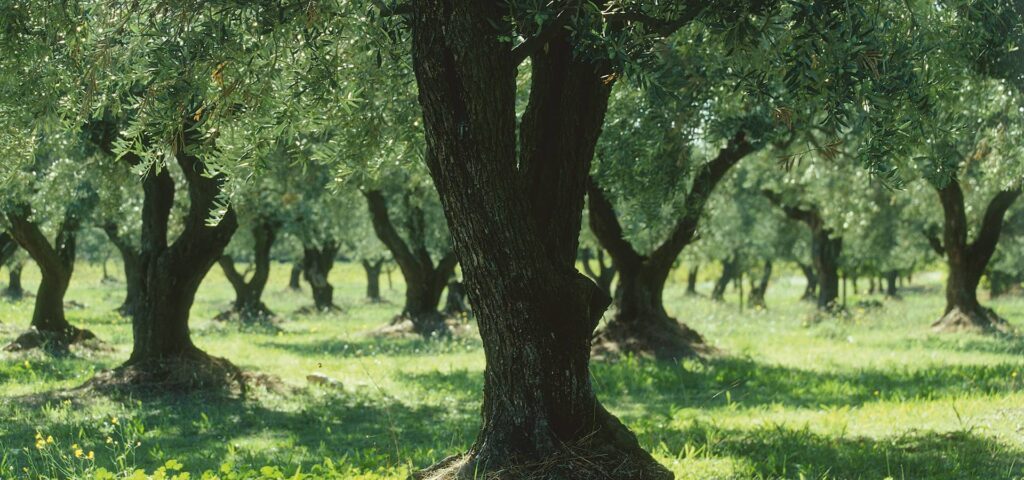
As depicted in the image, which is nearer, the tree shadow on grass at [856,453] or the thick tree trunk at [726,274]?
the tree shadow on grass at [856,453]

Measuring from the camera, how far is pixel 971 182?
948 inches

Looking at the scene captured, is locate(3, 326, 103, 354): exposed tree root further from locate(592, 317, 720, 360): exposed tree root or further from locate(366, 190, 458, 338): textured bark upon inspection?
locate(592, 317, 720, 360): exposed tree root

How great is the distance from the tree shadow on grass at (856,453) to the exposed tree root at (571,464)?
1.45 meters

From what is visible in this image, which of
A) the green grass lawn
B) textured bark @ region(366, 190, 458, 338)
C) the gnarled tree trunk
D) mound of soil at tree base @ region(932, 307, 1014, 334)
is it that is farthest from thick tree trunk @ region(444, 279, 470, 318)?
mound of soil at tree base @ region(932, 307, 1014, 334)

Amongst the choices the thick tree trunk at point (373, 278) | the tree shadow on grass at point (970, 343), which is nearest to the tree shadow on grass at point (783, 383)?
the tree shadow on grass at point (970, 343)

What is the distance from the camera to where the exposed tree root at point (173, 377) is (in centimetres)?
1367

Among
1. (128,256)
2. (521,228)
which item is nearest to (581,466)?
(521,228)

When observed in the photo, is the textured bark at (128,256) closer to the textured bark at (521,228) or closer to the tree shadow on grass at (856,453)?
the tree shadow on grass at (856,453)

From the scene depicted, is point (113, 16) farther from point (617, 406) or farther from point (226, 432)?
point (617, 406)

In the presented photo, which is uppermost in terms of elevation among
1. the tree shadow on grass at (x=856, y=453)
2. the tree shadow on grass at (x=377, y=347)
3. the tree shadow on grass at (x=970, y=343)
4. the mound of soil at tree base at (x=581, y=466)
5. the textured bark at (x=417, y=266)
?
the textured bark at (x=417, y=266)

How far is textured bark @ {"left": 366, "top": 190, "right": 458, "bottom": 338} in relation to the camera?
27047mm

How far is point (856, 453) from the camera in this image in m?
9.01

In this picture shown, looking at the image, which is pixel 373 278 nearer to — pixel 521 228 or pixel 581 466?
pixel 581 466

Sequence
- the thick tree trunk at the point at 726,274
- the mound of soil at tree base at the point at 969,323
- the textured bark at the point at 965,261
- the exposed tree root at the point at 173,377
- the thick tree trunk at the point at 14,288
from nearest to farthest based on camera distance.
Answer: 1. the exposed tree root at the point at 173,377
2. the textured bark at the point at 965,261
3. the mound of soil at tree base at the point at 969,323
4. the thick tree trunk at the point at 14,288
5. the thick tree trunk at the point at 726,274
